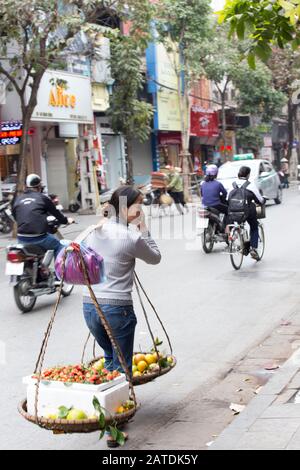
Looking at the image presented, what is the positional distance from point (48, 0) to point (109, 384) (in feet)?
44.2

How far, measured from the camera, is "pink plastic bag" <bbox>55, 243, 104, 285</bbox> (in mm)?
4684

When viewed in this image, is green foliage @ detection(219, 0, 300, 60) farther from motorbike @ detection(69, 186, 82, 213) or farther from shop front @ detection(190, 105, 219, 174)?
shop front @ detection(190, 105, 219, 174)

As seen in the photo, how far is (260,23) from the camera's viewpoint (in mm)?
6477

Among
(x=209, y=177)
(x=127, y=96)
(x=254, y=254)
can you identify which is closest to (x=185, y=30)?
(x=127, y=96)

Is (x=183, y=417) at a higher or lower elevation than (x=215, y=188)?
lower

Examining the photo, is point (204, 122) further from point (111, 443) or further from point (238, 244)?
point (111, 443)

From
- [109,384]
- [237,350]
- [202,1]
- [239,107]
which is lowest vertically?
[237,350]

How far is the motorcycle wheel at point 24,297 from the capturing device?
9328 millimetres

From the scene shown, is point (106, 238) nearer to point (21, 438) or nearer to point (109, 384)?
point (109, 384)

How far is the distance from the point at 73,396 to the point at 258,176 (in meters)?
19.2

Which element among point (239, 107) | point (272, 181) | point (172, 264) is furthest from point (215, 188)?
point (239, 107)

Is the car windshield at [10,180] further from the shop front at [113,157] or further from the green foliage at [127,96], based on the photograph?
the shop front at [113,157]

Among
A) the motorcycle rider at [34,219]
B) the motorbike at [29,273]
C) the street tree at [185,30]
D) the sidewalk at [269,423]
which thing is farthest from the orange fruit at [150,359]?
the street tree at [185,30]

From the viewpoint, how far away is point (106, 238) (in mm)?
5047
